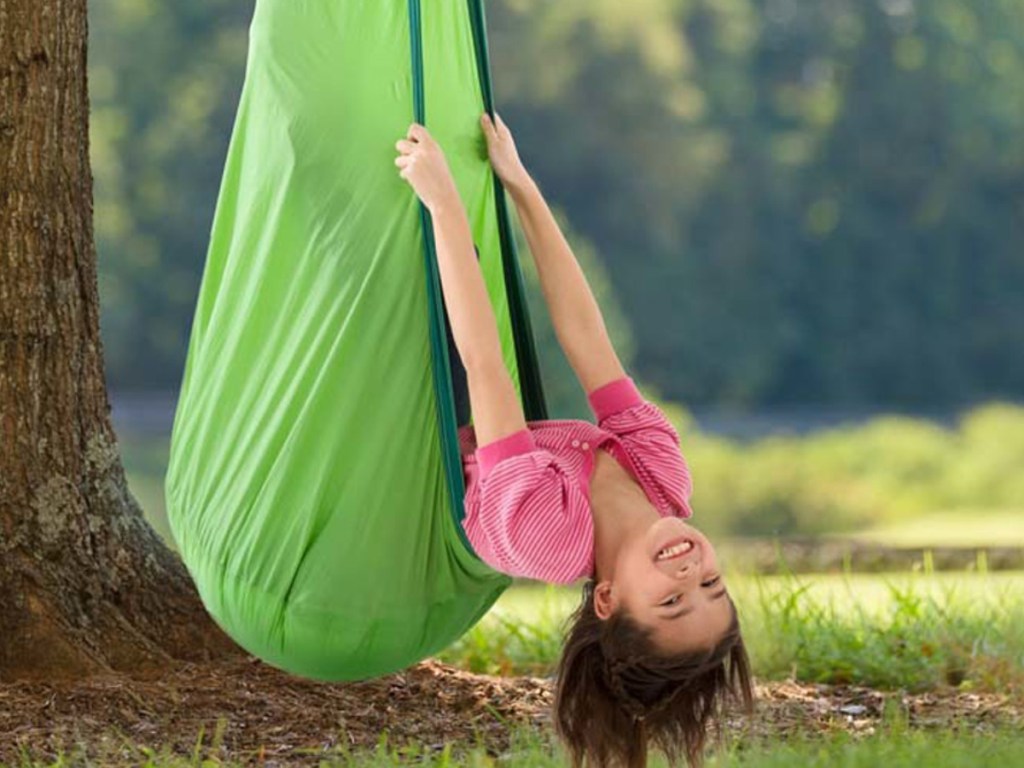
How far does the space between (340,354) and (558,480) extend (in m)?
0.40

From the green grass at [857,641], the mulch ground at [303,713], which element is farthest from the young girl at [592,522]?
the green grass at [857,641]

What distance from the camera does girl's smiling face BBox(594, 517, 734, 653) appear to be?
2.53m

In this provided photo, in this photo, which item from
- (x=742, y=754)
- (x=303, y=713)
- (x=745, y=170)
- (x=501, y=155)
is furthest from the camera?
(x=745, y=170)

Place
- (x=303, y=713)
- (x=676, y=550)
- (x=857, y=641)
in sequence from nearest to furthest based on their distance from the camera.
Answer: (x=676, y=550) < (x=303, y=713) < (x=857, y=641)

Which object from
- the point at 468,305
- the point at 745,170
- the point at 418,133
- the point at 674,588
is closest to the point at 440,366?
the point at 468,305

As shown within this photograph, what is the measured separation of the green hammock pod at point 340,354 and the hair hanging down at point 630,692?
0.82 ft

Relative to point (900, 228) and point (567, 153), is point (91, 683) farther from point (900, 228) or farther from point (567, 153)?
point (900, 228)

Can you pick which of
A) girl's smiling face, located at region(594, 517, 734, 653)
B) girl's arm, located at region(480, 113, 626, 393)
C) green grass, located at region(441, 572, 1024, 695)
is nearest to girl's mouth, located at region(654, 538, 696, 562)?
girl's smiling face, located at region(594, 517, 734, 653)

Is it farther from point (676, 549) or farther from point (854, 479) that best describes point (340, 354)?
point (854, 479)

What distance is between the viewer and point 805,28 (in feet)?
88.2

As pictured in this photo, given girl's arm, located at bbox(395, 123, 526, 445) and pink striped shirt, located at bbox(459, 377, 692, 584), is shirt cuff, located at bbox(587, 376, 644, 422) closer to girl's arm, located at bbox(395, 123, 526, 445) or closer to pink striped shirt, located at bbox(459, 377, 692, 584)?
pink striped shirt, located at bbox(459, 377, 692, 584)

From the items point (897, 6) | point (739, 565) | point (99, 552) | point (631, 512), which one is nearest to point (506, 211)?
point (631, 512)

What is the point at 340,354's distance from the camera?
2.71 meters

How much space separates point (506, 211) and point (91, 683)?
3.80 ft
